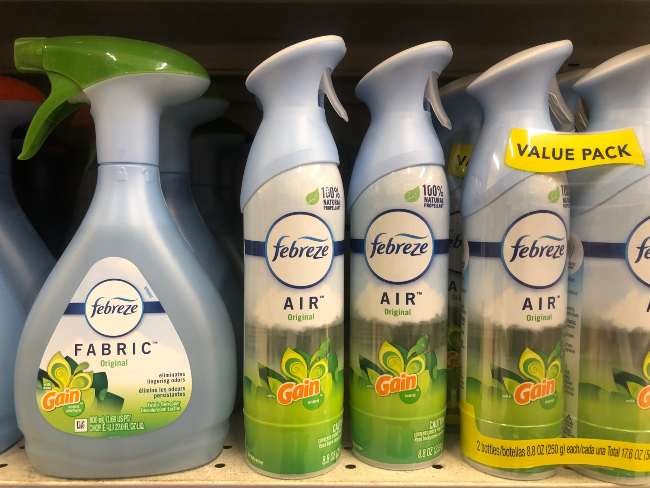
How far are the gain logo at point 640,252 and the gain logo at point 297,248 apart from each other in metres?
0.28

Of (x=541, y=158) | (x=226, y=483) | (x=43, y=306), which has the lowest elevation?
(x=226, y=483)

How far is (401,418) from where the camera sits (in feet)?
1.77

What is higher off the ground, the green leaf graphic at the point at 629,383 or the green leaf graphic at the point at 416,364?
the green leaf graphic at the point at 416,364

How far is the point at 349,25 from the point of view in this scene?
2.42 feet

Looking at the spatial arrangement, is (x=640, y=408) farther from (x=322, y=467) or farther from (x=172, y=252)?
(x=172, y=252)

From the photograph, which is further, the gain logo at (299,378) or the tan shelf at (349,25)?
the tan shelf at (349,25)

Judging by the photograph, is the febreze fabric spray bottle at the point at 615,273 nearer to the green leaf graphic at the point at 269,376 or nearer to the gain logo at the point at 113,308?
the green leaf graphic at the point at 269,376

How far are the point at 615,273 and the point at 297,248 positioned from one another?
0.29 m

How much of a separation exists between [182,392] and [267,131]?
0.26 meters

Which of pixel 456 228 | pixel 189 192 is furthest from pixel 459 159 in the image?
pixel 189 192

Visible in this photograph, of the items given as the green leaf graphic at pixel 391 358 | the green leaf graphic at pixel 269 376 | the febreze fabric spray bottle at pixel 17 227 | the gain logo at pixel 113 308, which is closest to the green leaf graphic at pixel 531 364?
the green leaf graphic at pixel 391 358

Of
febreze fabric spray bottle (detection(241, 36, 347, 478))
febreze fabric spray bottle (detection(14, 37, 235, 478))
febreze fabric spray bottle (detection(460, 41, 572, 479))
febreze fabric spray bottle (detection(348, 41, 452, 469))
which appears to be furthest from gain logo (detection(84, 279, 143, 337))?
febreze fabric spray bottle (detection(460, 41, 572, 479))

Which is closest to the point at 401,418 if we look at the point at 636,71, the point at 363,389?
the point at 363,389

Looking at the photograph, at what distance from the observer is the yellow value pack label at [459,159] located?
63cm
